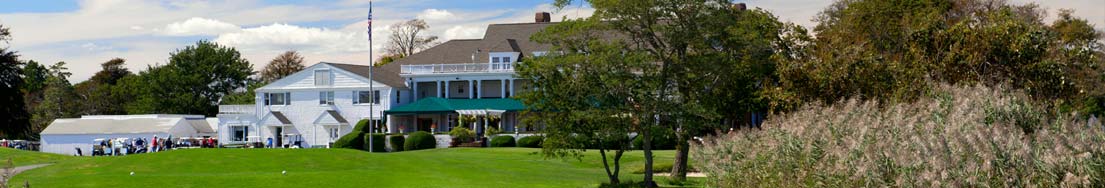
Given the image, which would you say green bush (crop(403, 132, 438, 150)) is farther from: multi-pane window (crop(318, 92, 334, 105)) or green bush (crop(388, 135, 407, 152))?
multi-pane window (crop(318, 92, 334, 105))

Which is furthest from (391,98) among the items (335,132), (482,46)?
(482,46)

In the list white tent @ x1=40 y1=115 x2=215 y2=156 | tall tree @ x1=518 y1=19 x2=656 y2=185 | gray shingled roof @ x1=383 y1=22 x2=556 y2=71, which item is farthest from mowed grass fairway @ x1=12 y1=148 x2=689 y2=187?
white tent @ x1=40 y1=115 x2=215 y2=156

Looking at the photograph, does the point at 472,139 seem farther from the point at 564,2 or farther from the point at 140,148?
the point at 564,2

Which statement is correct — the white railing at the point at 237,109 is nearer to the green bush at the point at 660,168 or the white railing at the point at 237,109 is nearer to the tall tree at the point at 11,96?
the tall tree at the point at 11,96

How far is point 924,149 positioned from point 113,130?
244ft

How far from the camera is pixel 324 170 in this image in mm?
40906

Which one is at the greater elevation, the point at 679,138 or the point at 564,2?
the point at 564,2

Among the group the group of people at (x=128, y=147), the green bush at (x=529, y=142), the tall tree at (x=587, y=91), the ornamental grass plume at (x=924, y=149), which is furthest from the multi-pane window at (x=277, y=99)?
the ornamental grass plume at (x=924, y=149)

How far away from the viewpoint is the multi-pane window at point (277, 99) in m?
80.2

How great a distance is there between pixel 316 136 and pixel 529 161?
34217mm

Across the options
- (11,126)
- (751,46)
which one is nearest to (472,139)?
(11,126)

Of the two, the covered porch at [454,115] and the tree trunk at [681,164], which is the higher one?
the covered porch at [454,115]

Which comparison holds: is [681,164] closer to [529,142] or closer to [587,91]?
[587,91]

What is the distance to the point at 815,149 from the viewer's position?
2209cm
